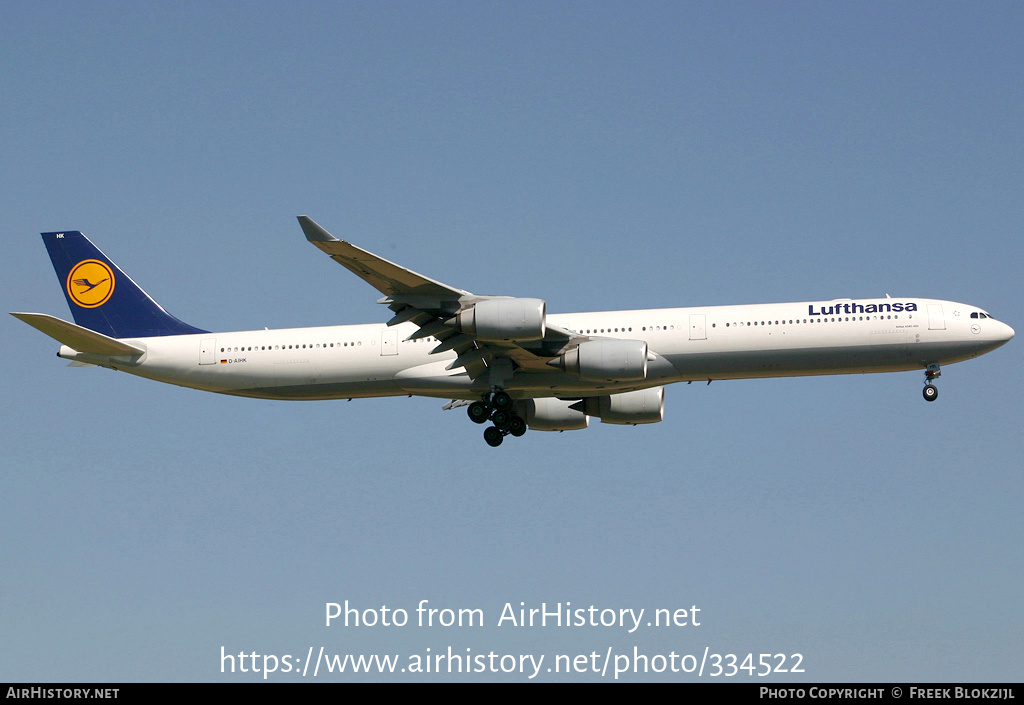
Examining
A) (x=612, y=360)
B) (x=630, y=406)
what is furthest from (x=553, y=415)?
(x=612, y=360)

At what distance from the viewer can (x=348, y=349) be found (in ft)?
136

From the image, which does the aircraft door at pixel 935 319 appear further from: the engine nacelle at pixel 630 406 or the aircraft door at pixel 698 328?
the engine nacelle at pixel 630 406

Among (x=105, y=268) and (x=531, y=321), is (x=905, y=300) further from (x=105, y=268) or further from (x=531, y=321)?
(x=105, y=268)

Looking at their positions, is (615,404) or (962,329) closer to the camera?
(962,329)

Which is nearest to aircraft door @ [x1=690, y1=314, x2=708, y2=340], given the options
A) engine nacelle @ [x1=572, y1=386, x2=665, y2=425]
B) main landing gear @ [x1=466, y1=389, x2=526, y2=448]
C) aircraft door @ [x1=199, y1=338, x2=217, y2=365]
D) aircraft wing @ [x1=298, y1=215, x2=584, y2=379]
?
aircraft wing @ [x1=298, y1=215, x2=584, y2=379]

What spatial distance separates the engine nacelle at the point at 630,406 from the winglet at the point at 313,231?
46.8ft

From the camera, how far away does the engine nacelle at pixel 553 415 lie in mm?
44875

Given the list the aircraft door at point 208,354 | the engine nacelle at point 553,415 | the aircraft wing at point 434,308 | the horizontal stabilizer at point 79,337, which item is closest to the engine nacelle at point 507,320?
the aircraft wing at point 434,308

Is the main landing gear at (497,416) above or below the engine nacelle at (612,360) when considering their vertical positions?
below

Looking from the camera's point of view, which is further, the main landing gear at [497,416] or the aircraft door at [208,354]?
the aircraft door at [208,354]

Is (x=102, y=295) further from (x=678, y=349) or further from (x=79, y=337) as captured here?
(x=678, y=349)

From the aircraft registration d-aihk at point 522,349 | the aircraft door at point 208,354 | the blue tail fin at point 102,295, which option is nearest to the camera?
the aircraft registration d-aihk at point 522,349

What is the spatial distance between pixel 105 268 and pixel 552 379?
18.7m
